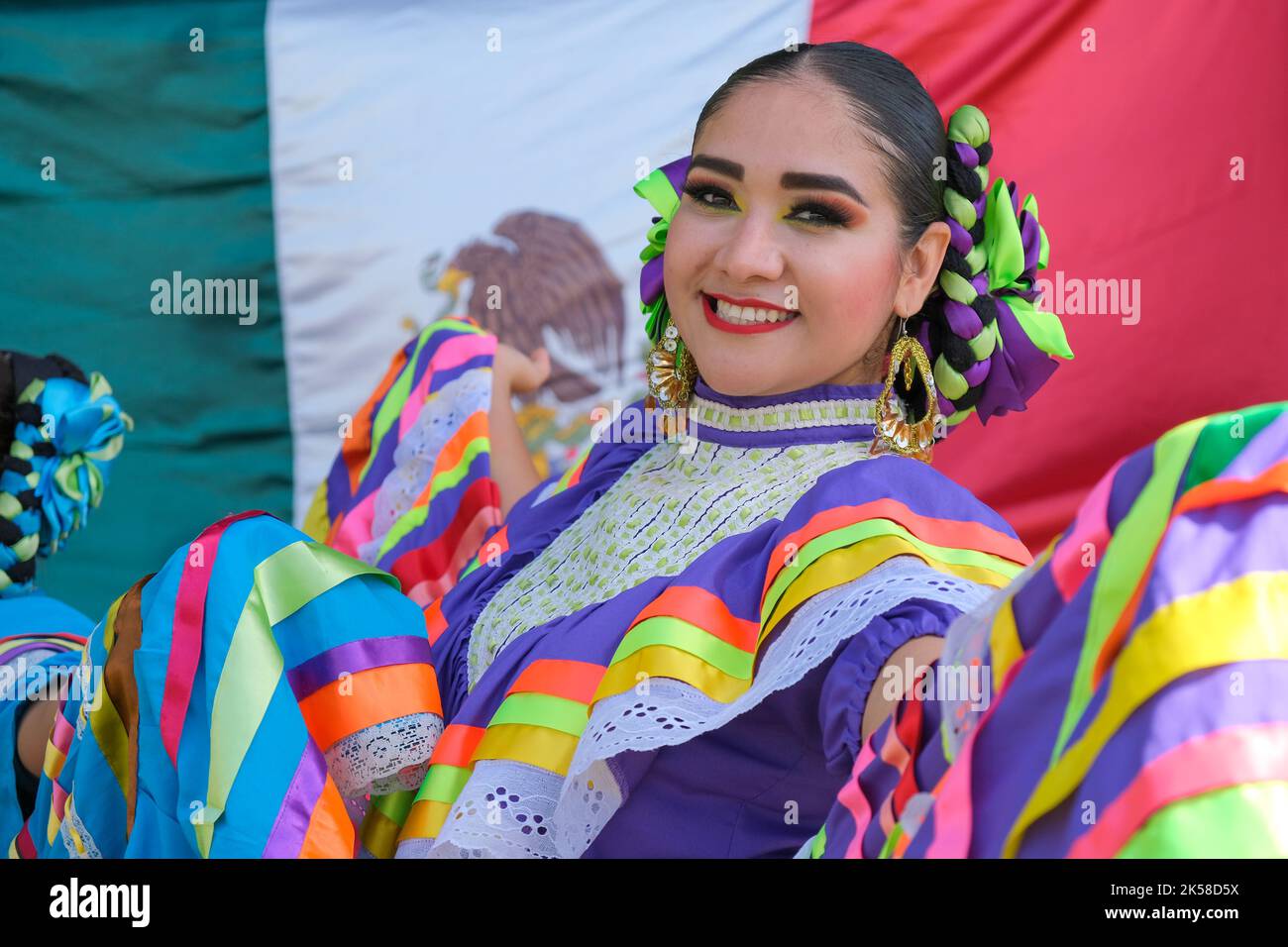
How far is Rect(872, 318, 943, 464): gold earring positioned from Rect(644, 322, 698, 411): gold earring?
186 mm

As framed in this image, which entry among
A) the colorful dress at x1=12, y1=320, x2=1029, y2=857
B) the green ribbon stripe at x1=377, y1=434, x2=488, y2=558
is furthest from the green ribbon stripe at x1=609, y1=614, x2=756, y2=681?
the green ribbon stripe at x1=377, y1=434, x2=488, y2=558

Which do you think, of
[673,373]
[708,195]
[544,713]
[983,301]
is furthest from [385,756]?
[983,301]

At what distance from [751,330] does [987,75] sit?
133cm

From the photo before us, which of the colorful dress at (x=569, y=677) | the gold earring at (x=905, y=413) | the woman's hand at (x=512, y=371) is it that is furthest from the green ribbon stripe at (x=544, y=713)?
the woman's hand at (x=512, y=371)

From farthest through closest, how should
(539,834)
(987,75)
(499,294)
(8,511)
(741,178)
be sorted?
(499,294) → (987,75) → (8,511) → (741,178) → (539,834)

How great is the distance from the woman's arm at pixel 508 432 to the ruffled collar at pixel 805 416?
51 cm

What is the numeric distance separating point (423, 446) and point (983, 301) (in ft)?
2.33

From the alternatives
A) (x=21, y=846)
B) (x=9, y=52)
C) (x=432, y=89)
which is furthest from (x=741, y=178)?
(x=9, y=52)

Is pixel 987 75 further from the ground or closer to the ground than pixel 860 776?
further from the ground

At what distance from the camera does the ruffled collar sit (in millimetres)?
1281

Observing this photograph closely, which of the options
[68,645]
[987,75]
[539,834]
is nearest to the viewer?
[539,834]

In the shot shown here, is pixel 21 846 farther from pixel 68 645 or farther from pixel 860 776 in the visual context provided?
pixel 860 776

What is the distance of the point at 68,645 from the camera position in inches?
60.0
